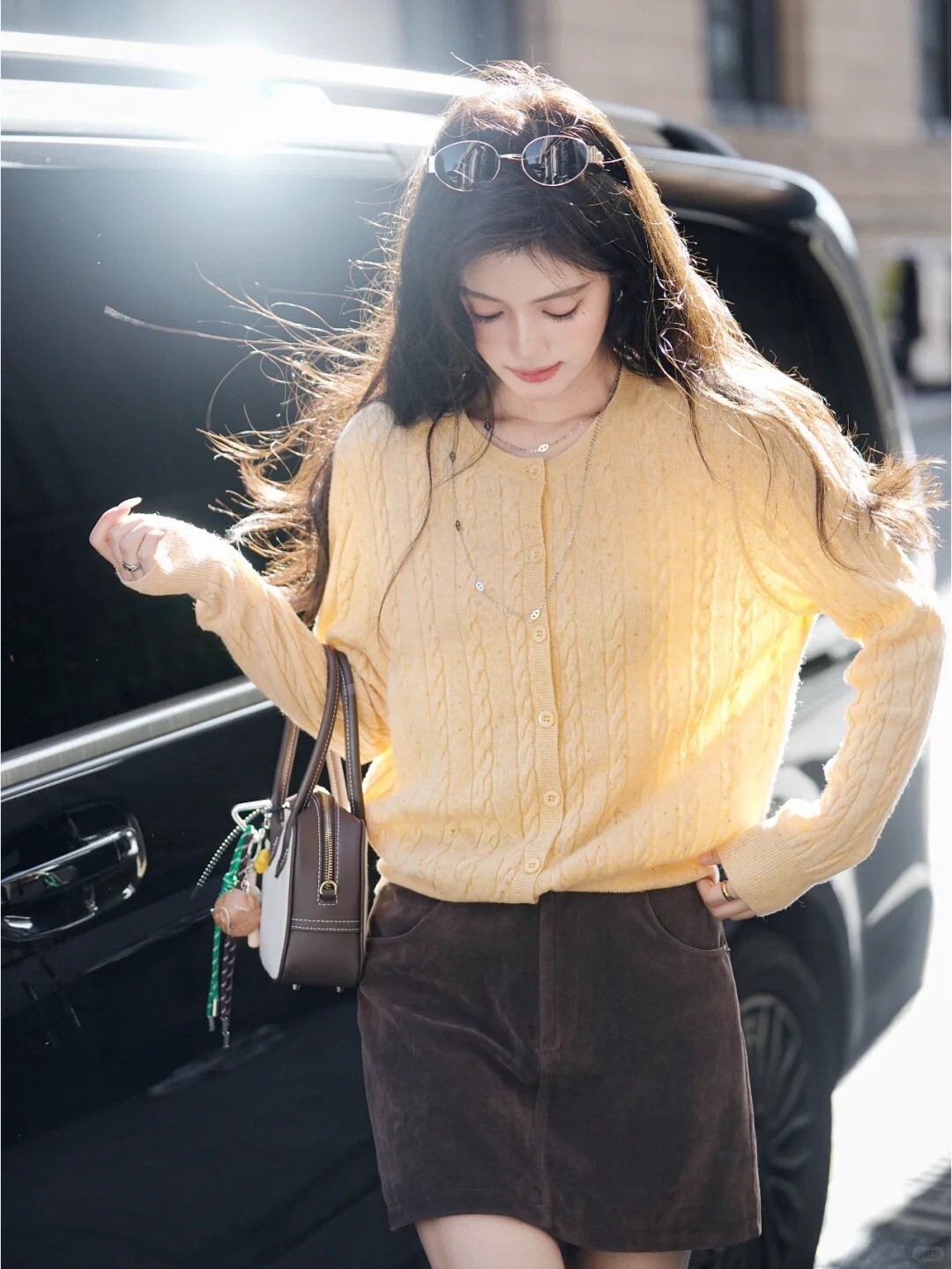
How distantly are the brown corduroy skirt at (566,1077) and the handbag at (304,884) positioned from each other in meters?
0.09

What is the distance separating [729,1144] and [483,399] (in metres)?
0.94

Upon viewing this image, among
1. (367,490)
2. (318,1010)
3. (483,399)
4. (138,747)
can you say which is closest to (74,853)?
(138,747)

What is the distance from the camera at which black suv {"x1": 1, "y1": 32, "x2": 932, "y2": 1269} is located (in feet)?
5.79

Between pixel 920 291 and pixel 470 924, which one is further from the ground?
pixel 470 924

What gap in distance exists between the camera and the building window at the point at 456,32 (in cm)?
1416

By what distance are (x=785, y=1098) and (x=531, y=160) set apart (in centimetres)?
169

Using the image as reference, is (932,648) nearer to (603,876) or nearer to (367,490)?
(603,876)

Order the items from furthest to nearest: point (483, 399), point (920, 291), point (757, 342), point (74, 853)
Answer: point (920, 291)
point (757, 342)
point (483, 399)
point (74, 853)

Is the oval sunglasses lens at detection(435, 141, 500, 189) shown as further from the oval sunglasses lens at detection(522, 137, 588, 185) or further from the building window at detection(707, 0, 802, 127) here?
the building window at detection(707, 0, 802, 127)

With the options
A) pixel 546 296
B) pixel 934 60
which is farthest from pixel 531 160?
pixel 934 60

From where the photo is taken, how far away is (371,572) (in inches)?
77.4

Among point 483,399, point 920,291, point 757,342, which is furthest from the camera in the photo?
point 920,291

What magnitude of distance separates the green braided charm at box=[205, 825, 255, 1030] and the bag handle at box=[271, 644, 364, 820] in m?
0.07

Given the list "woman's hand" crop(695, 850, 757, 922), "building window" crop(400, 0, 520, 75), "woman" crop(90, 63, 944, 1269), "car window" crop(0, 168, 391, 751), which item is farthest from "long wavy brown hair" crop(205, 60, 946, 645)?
"building window" crop(400, 0, 520, 75)
